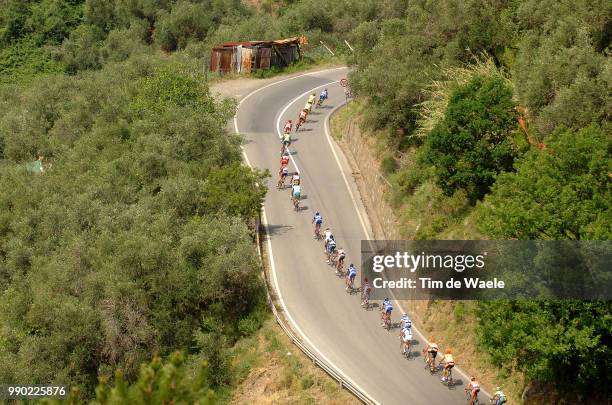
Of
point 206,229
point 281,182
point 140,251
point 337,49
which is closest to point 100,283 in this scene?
point 140,251

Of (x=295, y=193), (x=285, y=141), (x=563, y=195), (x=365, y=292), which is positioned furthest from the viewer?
(x=285, y=141)

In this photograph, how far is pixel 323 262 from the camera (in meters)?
35.7

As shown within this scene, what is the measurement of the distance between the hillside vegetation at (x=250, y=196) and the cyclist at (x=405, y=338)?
2.20 m

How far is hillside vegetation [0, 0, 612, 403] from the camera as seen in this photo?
2350 centimetres

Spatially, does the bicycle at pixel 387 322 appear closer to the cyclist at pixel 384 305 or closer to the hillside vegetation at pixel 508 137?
Answer: the cyclist at pixel 384 305

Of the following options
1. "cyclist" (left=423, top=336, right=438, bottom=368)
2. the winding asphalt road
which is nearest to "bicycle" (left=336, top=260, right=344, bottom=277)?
the winding asphalt road

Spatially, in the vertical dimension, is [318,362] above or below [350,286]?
above

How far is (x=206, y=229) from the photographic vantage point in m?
33.9

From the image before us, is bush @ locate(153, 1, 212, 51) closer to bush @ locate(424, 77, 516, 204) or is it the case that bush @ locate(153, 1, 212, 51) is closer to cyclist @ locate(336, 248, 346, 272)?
cyclist @ locate(336, 248, 346, 272)

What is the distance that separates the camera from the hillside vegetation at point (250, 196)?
77.1ft

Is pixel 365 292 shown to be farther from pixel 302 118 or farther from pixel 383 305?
pixel 302 118

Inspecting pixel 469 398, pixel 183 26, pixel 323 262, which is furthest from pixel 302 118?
pixel 183 26

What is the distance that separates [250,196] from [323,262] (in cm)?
429

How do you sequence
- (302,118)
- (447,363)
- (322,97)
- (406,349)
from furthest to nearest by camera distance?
(322,97) < (302,118) < (406,349) < (447,363)
